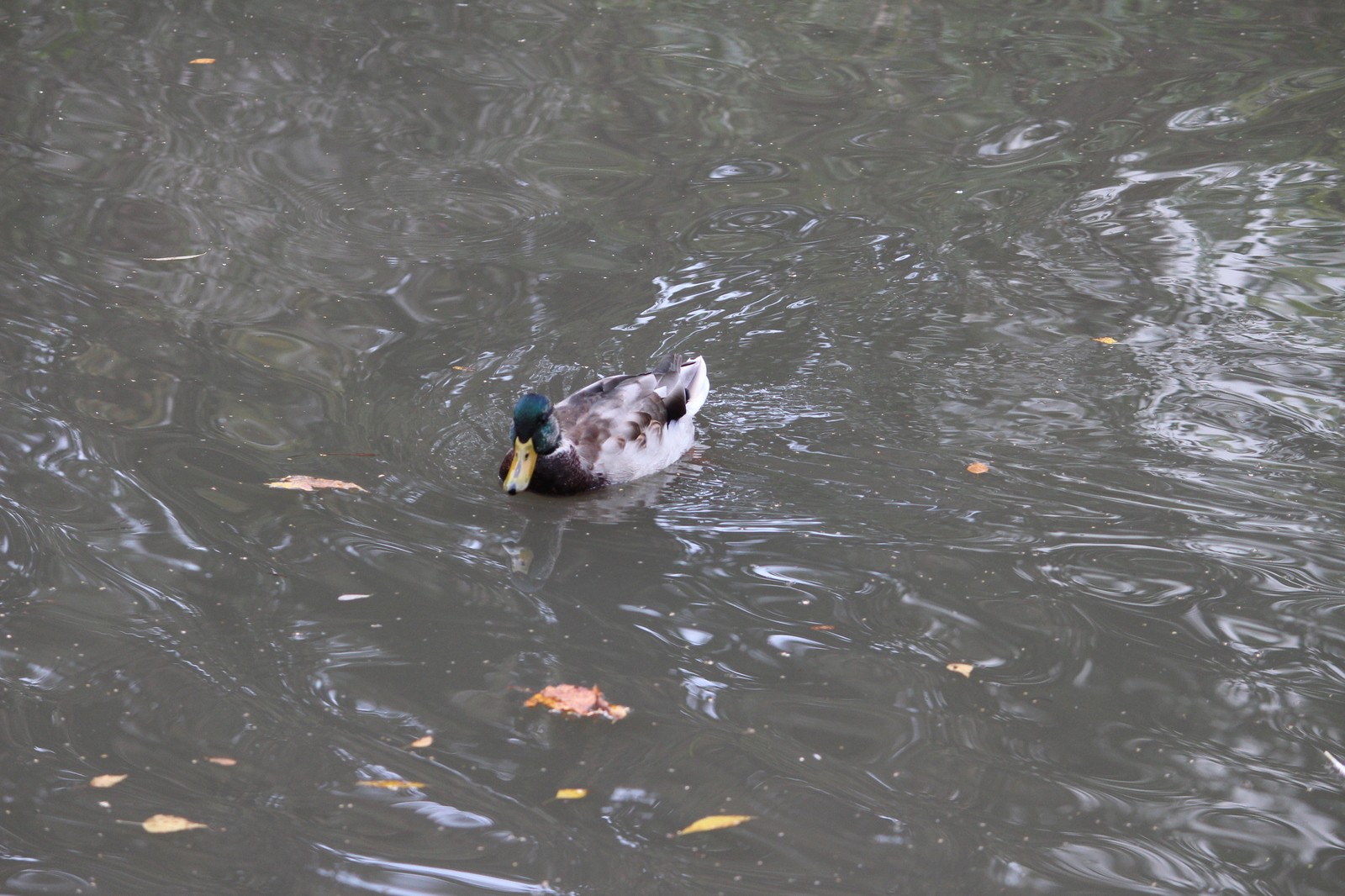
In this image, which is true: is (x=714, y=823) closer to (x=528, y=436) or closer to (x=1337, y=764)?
(x=1337, y=764)

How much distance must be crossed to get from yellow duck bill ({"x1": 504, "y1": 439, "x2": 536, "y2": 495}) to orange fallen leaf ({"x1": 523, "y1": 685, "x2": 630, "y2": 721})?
144 cm

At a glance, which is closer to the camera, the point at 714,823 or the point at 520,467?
the point at 714,823

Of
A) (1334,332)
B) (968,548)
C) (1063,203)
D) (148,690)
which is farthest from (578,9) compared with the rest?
(148,690)

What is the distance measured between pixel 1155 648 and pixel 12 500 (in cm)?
467

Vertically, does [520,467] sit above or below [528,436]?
below

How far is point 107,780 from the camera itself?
3.80 metres

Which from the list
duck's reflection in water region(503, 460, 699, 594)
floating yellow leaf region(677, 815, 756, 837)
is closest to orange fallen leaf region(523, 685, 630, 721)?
floating yellow leaf region(677, 815, 756, 837)

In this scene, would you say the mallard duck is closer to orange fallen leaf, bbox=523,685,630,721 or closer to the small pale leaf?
orange fallen leaf, bbox=523,685,630,721

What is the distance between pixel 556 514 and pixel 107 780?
232 centimetres

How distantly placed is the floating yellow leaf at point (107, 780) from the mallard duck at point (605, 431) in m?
2.18

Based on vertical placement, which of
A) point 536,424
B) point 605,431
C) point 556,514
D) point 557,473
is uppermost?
point 536,424

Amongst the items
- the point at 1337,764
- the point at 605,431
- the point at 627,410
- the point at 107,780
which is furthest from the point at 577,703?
→ the point at 1337,764

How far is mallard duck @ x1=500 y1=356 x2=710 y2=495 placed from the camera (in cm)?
563

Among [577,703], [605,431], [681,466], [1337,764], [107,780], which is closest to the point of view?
[107,780]
